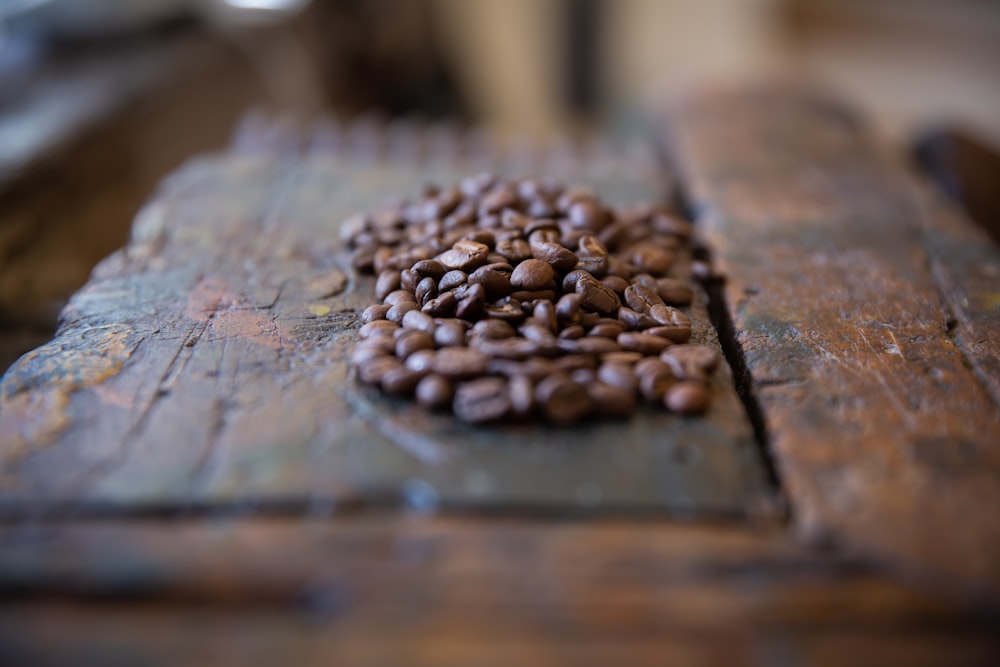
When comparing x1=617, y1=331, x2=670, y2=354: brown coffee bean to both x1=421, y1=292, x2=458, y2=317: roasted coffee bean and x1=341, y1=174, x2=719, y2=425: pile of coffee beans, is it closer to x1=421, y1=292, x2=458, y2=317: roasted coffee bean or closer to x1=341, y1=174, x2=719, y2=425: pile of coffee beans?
x1=341, y1=174, x2=719, y2=425: pile of coffee beans

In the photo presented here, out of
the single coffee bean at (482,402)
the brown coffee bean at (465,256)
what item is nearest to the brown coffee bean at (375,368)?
the single coffee bean at (482,402)

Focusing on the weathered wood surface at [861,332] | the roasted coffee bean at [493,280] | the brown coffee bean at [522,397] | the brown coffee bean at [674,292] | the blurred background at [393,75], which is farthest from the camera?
the blurred background at [393,75]

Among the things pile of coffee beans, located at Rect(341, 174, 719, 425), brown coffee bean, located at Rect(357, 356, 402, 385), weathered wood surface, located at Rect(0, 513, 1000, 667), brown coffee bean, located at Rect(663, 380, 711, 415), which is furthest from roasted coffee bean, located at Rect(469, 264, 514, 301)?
weathered wood surface, located at Rect(0, 513, 1000, 667)

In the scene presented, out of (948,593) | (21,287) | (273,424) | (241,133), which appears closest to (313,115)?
(241,133)

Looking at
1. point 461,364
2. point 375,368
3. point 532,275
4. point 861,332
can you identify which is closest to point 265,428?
point 375,368

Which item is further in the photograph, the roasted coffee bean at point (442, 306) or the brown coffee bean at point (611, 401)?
the roasted coffee bean at point (442, 306)

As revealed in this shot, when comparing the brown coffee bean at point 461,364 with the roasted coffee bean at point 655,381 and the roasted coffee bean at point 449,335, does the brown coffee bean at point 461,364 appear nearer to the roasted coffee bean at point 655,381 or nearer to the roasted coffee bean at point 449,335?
the roasted coffee bean at point 449,335
